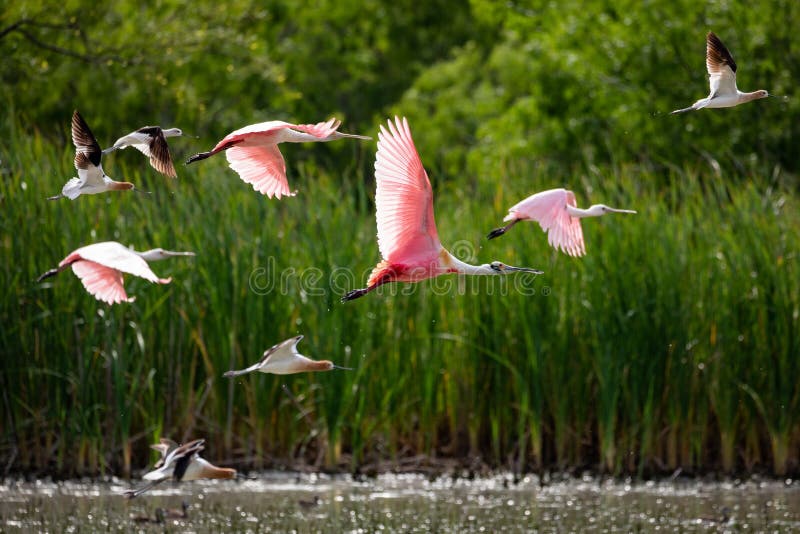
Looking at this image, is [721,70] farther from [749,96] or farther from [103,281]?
[103,281]

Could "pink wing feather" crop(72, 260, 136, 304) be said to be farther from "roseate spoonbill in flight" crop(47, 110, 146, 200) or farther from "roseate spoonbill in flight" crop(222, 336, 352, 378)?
"roseate spoonbill in flight" crop(222, 336, 352, 378)

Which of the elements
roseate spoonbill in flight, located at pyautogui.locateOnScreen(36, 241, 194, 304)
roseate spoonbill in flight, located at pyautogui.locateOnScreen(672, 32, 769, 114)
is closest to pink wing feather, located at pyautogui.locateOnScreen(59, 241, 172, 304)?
roseate spoonbill in flight, located at pyautogui.locateOnScreen(36, 241, 194, 304)

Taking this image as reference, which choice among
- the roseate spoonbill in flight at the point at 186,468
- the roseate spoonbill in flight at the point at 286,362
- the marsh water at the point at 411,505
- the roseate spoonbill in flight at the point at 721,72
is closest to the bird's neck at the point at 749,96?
the roseate spoonbill in flight at the point at 721,72

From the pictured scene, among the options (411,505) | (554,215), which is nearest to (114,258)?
(554,215)

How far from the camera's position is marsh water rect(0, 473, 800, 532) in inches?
306

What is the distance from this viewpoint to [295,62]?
28.7 m

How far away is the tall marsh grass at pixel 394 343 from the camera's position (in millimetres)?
8977

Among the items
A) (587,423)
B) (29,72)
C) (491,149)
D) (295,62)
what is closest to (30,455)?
(587,423)

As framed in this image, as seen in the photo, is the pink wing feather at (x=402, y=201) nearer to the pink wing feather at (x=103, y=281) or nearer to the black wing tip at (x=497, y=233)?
the black wing tip at (x=497, y=233)

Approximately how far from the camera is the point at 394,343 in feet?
30.9

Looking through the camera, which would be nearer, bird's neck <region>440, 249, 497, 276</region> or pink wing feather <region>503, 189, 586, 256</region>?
bird's neck <region>440, 249, 497, 276</region>

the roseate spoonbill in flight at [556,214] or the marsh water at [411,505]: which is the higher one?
the roseate spoonbill in flight at [556,214]

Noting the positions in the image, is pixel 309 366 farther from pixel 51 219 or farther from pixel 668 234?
pixel 668 234

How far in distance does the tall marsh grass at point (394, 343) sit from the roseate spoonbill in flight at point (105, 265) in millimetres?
1756
